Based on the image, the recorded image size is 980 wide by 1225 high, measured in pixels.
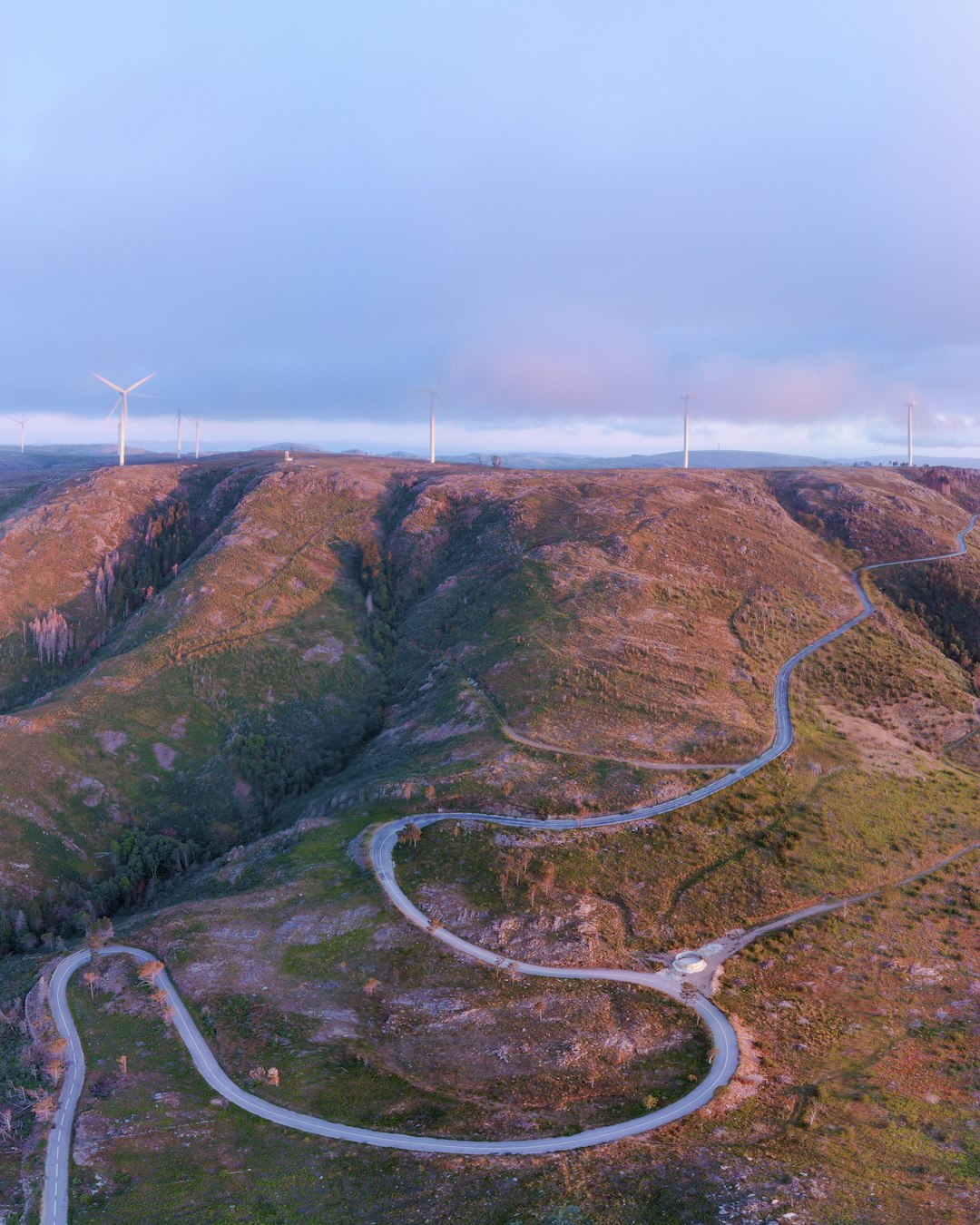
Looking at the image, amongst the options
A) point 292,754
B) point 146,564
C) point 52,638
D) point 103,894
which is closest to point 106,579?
point 146,564

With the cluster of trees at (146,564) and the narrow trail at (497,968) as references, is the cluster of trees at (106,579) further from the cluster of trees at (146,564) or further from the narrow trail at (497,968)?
the narrow trail at (497,968)

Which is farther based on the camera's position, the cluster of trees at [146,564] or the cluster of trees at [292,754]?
the cluster of trees at [146,564]

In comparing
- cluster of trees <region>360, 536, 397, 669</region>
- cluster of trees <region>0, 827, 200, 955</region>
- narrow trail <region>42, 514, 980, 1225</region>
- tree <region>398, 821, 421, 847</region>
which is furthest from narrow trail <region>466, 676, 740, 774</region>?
cluster of trees <region>360, 536, 397, 669</region>

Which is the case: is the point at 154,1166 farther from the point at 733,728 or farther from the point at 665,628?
the point at 665,628

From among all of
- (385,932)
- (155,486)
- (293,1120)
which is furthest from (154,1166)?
(155,486)

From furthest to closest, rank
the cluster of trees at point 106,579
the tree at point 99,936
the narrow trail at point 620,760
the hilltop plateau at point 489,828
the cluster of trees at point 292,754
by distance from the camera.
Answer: the cluster of trees at point 106,579
the cluster of trees at point 292,754
the narrow trail at point 620,760
the tree at point 99,936
the hilltop plateau at point 489,828

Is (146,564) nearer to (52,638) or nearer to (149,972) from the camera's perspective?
(52,638)

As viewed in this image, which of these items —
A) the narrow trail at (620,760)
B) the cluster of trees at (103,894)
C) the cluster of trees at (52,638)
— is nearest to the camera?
the cluster of trees at (103,894)

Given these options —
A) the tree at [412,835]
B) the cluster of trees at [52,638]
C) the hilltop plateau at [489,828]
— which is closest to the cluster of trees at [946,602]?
the hilltop plateau at [489,828]
